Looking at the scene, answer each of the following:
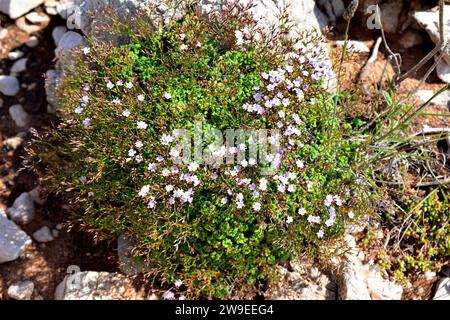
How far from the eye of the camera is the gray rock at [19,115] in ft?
19.8

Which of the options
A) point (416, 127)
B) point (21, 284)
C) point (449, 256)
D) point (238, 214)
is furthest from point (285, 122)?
point (21, 284)

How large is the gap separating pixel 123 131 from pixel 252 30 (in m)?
1.63

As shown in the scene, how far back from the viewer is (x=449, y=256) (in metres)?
5.05

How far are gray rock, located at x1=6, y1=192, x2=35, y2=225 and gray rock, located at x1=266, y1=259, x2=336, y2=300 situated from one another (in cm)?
283

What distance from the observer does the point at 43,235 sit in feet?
17.4

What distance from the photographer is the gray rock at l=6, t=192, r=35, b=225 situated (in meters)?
5.38

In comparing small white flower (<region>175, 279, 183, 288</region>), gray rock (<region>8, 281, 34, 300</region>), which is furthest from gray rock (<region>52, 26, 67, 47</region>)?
small white flower (<region>175, 279, 183, 288</region>)

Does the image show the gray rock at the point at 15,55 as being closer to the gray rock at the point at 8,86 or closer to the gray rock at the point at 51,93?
the gray rock at the point at 8,86

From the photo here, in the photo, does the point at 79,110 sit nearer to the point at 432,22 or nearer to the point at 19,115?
the point at 19,115

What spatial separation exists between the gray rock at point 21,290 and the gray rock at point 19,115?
2.05 metres

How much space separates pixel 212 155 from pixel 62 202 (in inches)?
84.5

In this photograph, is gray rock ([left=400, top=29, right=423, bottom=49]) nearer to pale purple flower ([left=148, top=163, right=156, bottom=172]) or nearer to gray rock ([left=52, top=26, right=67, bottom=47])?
pale purple flower ([left=148, top=163, right=156, bottom=172])

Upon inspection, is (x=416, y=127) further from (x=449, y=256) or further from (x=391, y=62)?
(x=449, y=256)
